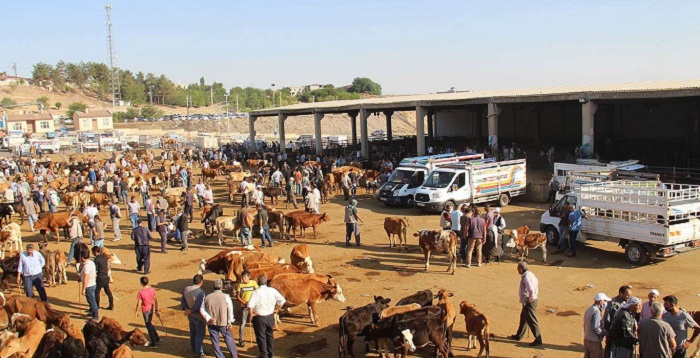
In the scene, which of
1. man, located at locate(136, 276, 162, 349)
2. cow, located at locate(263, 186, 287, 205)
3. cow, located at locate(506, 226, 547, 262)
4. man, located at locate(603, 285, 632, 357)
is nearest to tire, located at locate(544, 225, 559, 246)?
cow, located at locate(506, 226, 547, 262)

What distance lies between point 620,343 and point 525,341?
2.64 meters

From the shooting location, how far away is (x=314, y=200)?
2209 cm

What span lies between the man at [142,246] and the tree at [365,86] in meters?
170

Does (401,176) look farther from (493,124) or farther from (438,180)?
(493,124)

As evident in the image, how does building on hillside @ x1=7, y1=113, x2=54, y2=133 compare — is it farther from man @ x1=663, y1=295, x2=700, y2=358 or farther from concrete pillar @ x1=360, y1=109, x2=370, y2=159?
man @ x1=663, y1=295, x2=700, y2=358

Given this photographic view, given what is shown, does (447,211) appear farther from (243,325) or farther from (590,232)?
(243,325)

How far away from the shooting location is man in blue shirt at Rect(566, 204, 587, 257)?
1652cm

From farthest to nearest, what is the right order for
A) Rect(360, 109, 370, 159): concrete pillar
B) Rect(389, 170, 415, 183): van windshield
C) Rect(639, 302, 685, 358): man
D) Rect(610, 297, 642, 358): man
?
Rect(360, 109, 370, 159): concrete pillar < Rect(389, 170, 415, 183): van windshield < Rect(610, 297, 642, 358): man < Rect(639, 302, 685, 358): man

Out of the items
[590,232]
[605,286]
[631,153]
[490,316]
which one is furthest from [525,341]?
[631,153]

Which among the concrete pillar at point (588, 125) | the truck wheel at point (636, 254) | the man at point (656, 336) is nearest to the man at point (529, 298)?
the man at point (656, 336)

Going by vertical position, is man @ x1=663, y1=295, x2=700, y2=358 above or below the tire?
above

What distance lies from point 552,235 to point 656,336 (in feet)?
35.3

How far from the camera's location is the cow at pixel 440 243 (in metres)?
15.3

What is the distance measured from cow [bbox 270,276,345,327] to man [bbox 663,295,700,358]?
579 centimetres
